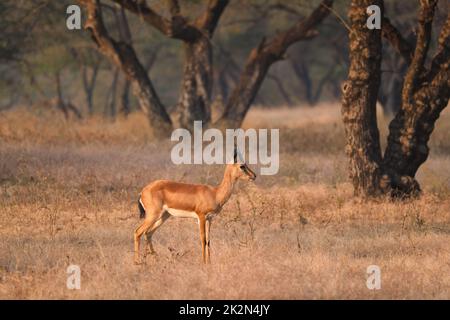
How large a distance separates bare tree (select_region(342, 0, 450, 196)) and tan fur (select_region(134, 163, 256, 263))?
4.24 metres

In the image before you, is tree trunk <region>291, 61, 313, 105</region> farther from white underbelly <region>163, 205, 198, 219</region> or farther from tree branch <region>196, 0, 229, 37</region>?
white underbelly <region>163, 205, 198, 219</region>

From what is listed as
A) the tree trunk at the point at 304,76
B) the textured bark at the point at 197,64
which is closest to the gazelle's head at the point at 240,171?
the textured bark at the point at 197,64

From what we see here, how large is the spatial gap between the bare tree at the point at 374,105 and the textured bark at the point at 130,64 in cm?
775

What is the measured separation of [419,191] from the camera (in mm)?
13117

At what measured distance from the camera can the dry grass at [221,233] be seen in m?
7.93

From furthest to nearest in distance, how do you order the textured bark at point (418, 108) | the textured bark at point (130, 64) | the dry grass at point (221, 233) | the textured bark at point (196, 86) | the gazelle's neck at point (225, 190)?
1. the textured bark at point (196, 86)
2. the textured bark at point (130, 64)
3. the textured bark at point (418, 108)
4. the gazelle's neck at point (225, 190)
5. the dry grass at point (221, 233)

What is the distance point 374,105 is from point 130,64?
28.2 feet

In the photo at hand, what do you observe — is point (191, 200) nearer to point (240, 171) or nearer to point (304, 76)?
point (240, 171)

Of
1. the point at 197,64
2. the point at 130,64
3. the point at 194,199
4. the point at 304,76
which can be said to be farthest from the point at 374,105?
the point at 304,76

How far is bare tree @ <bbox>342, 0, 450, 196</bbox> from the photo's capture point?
41.3ft

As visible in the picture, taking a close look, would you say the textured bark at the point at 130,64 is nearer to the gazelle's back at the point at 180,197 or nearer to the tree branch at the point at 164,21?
the tree branch at the point at 164,21

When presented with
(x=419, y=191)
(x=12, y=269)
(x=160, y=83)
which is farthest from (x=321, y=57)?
(x=12, y=269)

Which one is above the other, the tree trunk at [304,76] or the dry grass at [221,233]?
the tree trunk at [304,76]
